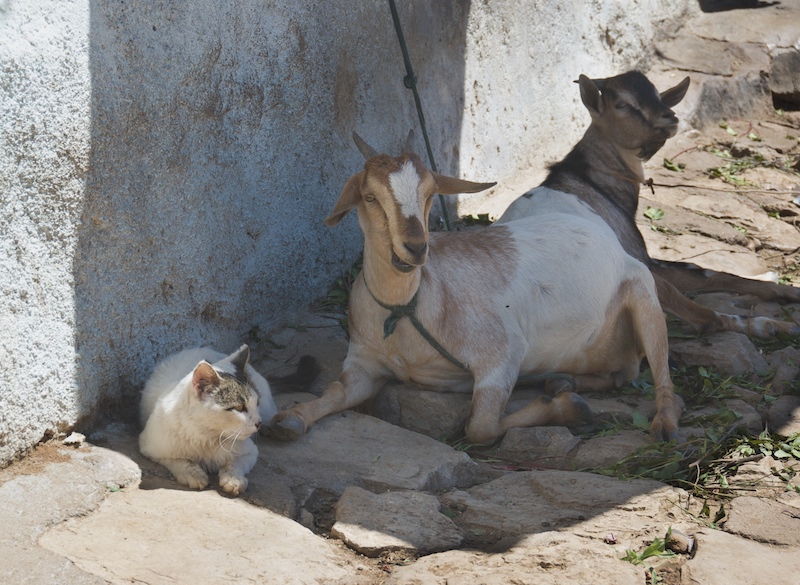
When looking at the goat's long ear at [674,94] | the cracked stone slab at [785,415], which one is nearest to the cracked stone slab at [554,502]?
the cracked stone slab at [785,415]

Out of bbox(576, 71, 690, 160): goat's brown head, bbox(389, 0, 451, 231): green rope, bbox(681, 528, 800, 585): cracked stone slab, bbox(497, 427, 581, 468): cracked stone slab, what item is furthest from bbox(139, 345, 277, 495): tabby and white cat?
bbox(576, 71, 690, 160): goat's brown head

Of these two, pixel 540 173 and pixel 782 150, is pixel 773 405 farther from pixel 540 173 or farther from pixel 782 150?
pixel 782 150

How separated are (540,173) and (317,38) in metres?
3.21

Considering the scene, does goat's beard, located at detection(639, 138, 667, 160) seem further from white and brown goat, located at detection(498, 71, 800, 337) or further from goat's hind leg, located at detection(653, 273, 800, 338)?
goat's hind leg, located at detection(653, 273, 800, 338)

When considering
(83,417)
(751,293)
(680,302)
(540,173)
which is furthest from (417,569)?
(540,173)

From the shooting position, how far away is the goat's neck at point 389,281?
4.52 m

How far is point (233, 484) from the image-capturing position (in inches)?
146

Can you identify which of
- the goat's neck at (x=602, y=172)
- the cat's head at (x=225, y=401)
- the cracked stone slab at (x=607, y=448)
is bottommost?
the cracked stone slab at (x=607, y=448)

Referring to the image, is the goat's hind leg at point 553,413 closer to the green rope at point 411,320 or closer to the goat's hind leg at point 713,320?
the green rope at point 411,320

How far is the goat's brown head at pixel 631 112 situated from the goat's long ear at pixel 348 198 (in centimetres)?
276

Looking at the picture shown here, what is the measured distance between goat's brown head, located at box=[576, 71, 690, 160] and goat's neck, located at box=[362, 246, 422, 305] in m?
2.72

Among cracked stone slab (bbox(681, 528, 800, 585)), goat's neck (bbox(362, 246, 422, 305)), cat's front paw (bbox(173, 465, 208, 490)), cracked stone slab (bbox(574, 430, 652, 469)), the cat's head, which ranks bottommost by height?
cracked stone slab (bbox(574, 430, 652, 469))

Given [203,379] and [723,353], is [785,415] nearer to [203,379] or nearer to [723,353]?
[723,353]

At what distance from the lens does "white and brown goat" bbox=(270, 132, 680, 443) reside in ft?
14.5
